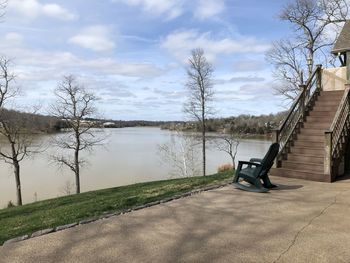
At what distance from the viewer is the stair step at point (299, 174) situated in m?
8.49

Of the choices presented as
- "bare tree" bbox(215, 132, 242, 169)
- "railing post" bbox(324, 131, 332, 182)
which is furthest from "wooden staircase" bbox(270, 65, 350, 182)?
"bare tree" bbox(215, 132, 242, 169)

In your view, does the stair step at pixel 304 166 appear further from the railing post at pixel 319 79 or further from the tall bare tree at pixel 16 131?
the tall bare tree at pixel 16 131

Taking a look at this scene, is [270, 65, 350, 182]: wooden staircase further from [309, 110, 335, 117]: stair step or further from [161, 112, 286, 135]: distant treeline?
[161, 112, 286, 135]: distant treeline

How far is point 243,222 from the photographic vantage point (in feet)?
17.0

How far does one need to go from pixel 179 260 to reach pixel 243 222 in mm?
1653

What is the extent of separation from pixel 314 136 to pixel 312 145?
0.49 meters

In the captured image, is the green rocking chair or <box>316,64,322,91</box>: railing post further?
<box>316,64,322,91</box>: railing post

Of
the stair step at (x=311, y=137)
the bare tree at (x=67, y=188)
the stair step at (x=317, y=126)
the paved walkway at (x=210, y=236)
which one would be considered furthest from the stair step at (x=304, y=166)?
the bare tree at (x=67, y=188)

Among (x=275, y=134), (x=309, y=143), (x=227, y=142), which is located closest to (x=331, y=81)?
(x=309, y=143)

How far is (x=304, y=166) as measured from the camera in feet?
30.3

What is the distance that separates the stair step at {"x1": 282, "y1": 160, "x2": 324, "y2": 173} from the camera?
8.95 metres

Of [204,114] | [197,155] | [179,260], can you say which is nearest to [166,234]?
[179,260]

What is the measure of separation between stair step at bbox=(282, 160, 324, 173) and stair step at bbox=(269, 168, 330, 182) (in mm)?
293

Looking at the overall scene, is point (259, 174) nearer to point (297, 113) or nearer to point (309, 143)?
point (309, 143)
